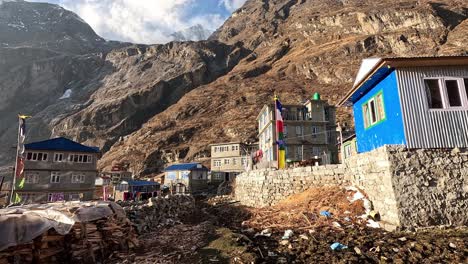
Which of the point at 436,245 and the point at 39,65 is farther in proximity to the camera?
the point at 39,65

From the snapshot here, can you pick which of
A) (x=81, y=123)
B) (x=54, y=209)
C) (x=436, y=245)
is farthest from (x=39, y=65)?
(x=436, y=245)

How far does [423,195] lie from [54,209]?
553 inches

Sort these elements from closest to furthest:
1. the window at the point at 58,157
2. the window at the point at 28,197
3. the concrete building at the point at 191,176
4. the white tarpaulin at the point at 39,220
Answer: the white tarpaulin at the point at 39,220
the window at the point at 28,197
the window at the point at 58,157
the concrete building at the point at 191,176

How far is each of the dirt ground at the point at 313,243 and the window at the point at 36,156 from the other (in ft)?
94.8

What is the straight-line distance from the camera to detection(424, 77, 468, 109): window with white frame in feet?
38.7

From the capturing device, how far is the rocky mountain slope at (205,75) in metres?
81.6

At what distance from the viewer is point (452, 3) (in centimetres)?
9875

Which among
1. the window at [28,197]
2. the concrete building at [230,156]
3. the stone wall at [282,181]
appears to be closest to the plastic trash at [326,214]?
the stone wall at [282,181]

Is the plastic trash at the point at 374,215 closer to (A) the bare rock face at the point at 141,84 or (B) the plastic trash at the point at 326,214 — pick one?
(B) the plastic trash at the point at 326,214

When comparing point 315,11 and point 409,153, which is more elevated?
point 315,11

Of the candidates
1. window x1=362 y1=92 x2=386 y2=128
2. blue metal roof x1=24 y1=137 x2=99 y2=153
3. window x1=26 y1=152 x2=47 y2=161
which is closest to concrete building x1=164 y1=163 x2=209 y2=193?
blue metal roof x1=24 y1=137 x2=99 y2=153

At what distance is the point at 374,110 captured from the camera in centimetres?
1394

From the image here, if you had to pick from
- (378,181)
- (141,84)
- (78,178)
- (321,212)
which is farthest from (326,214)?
(141,84)

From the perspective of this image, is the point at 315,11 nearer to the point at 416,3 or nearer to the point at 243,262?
the point at 416,3
